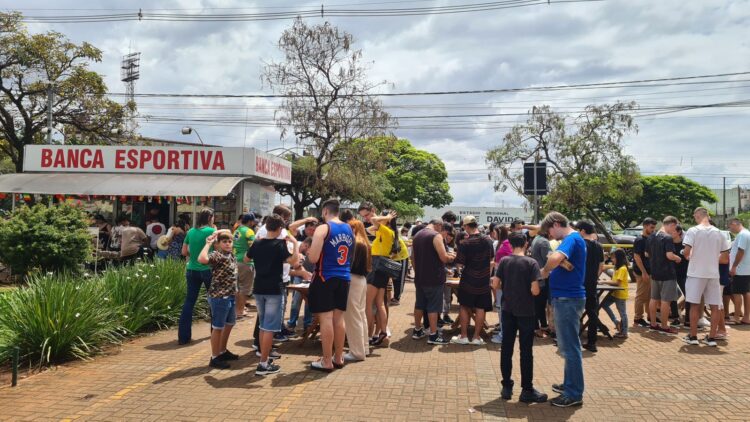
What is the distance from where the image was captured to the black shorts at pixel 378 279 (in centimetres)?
736

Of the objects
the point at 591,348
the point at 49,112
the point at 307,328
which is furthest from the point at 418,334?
the point at 49,112

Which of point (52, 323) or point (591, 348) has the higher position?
point (52, 323)

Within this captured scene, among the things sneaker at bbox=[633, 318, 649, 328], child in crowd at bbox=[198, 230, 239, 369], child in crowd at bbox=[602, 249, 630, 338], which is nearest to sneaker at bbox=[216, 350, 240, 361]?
child in crowd at bbox=[198, 230, 239, 369]

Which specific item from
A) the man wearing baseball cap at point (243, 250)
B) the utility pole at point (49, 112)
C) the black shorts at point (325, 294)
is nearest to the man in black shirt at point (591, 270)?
the black shorts at point (325, 294)

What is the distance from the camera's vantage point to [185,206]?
17.9 m

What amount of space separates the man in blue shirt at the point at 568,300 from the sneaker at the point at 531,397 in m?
0.10

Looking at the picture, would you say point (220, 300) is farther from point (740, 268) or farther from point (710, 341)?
point (740, 268)

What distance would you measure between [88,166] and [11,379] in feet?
45.5

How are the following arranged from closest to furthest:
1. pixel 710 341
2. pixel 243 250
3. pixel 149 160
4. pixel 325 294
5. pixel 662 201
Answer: pixel 325 294 → pixel 710 341 → pixel 243 250 → pixel 149 160 → pixel 662 201

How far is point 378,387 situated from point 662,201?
196ft

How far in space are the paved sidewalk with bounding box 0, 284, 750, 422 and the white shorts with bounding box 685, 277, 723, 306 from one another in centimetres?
69

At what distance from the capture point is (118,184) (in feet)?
54.0

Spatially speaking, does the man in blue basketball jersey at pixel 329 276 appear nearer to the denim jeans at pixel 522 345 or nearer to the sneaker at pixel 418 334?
the denim jeans at pixel 522 345

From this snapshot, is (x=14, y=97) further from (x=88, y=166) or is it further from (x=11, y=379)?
(x=11, y=379)
